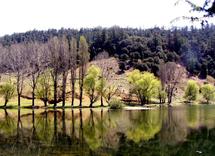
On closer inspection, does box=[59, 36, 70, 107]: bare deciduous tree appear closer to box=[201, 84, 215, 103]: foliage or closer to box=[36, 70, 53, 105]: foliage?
box=[36, 70, 53, 105]: foliage

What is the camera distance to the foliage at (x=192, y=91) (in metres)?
154

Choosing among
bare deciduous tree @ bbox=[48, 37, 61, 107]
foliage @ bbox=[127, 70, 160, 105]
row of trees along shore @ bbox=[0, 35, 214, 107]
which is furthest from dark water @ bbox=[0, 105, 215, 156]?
foliage @ bbox=[127, 70, 160, 105]

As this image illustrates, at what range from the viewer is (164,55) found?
199750 millimetres

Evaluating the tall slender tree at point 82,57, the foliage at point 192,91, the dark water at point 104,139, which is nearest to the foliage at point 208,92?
the foliage at point 192,91

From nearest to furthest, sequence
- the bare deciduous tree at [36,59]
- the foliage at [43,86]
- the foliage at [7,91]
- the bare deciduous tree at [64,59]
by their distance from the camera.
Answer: the foliage at [7,91]
the bare deciduous tree at [64,59]
the foliage at [43,86]
the bare deciduous tree at [36,59]

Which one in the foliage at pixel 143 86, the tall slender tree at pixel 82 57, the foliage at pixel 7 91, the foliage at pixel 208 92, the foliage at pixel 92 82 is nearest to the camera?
the foliage at pixel 7 91

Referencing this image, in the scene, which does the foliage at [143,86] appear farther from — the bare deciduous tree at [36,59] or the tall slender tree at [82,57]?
the bare deciduous tree at [36,59]

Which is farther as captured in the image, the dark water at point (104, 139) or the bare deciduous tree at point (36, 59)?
the bare deciduous tree at point (36, 59)

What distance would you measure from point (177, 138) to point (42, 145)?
17087mm

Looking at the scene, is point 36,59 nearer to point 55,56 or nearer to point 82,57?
point 55,56

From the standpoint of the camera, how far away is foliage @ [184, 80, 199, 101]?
154 meters

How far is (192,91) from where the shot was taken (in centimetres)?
15550

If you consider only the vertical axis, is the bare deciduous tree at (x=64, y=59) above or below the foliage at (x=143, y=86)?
above

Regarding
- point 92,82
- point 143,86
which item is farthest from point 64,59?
point 143,86
